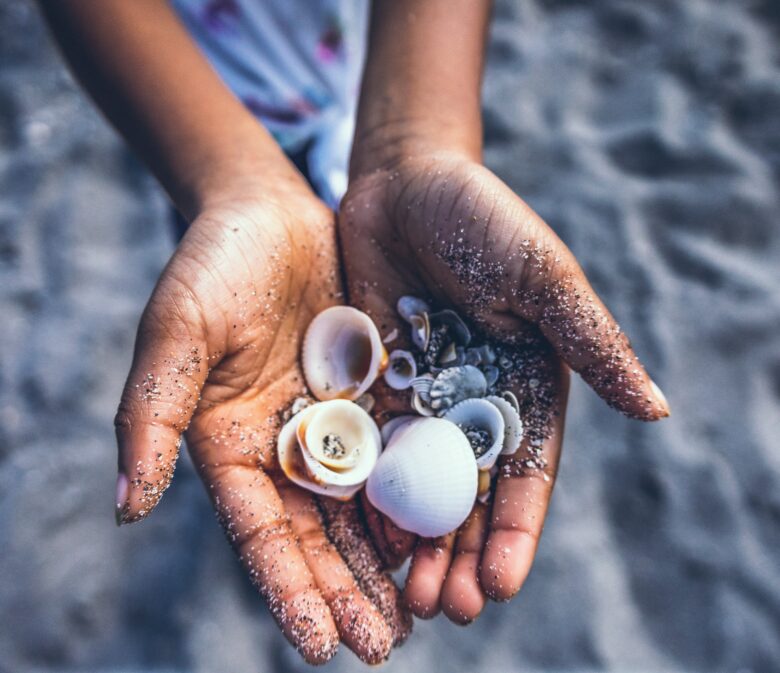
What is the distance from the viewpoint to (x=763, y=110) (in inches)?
127

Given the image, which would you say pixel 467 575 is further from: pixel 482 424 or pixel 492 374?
pixel 492 374

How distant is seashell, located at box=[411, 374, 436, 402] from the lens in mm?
2053

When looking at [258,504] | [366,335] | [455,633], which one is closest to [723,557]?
[455,633]

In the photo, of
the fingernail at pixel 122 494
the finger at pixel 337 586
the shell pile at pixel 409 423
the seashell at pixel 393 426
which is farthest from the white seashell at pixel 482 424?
the fingernail at pixel 122 494

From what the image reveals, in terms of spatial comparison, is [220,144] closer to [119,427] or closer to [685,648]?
[119,427]

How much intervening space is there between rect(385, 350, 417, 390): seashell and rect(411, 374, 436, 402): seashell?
4 centimetres

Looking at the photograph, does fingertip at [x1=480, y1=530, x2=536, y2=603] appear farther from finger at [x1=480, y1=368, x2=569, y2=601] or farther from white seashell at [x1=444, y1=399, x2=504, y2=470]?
white seashell at [x1=444, y1=399, x2=504, y2=470]

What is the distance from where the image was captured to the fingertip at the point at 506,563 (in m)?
1.73

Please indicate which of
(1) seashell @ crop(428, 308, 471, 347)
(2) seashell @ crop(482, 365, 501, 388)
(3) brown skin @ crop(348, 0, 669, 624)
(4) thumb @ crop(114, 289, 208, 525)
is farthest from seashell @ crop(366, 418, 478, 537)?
(4) thumb @ crop(114, 289, 208, 525)

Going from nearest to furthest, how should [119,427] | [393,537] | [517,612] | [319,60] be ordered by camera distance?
[119,427] → [393,537] → [517,612] → [319,60]

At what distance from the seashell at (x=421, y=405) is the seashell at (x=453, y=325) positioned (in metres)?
0.24

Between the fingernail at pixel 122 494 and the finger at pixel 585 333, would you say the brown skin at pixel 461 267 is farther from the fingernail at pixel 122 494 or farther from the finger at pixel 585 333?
the fingernail at pixel 122 494

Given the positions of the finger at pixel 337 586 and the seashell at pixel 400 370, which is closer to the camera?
the finger at pixel 337 586

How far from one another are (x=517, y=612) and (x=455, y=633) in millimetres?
246
